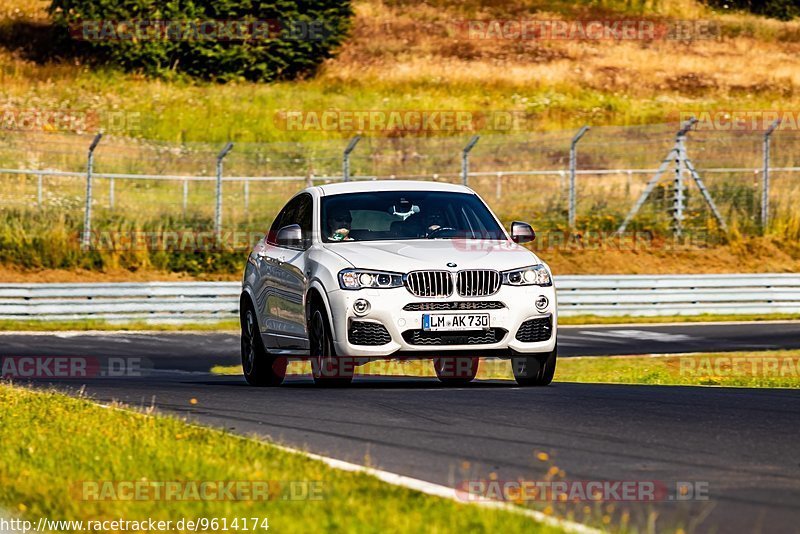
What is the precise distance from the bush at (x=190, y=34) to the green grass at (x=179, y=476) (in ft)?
119

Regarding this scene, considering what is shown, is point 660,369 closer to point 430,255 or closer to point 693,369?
point 693,369

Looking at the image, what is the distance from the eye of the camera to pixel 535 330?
1241 centimetres

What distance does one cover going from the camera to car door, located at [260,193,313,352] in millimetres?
13008

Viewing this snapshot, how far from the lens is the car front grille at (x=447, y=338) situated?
12.1 meters

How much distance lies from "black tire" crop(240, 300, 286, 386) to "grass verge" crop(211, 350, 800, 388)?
4.59m

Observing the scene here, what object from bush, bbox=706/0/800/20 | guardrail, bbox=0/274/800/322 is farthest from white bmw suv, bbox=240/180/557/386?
bush, bbox=706/0/800/20

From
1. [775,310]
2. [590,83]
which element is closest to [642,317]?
[775,310]

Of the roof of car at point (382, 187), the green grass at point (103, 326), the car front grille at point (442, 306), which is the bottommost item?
the green grass at point (103, 326)

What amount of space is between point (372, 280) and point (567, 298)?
16.3m

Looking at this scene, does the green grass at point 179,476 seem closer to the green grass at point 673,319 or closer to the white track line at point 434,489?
the white track line at point 434,489

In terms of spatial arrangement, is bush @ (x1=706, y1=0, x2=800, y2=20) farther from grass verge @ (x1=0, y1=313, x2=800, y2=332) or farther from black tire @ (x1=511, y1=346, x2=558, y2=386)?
black tire @ (x1=511, y1=346, x2=558, y2=386)

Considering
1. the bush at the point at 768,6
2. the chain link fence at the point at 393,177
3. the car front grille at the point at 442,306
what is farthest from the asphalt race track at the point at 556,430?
the bush at the point at 768,6

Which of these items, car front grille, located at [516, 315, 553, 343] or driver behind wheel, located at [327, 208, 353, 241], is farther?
driver behind wheel, located at [327, 208, 353, 241]

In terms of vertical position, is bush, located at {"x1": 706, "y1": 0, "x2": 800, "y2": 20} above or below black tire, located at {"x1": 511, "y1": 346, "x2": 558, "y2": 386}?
above
